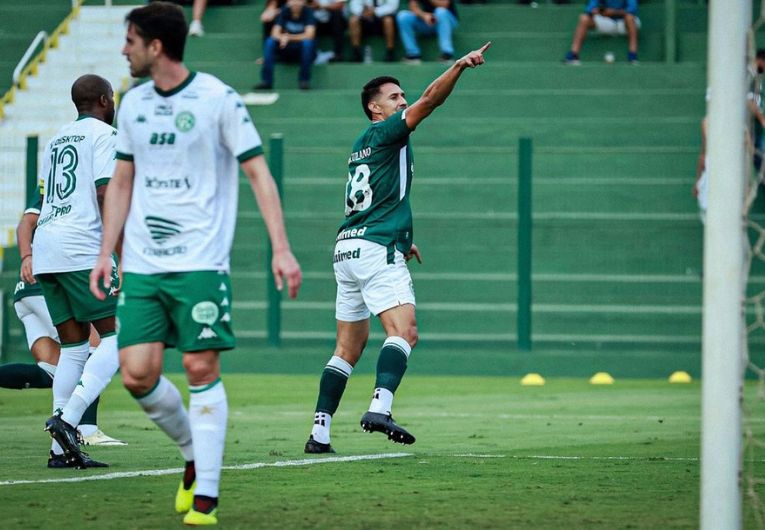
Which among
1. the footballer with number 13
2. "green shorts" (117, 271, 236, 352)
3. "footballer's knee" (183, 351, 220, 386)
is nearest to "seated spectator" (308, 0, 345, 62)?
the footballer with number 13

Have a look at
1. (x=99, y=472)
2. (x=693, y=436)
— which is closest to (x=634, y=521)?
(x=99, y=472)

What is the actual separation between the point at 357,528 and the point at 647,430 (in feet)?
15.7

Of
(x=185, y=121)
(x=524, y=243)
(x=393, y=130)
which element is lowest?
(x=524, y=243)

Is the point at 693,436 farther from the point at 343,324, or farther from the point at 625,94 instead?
the point at 625,94

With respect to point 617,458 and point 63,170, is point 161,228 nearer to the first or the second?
point 63,170

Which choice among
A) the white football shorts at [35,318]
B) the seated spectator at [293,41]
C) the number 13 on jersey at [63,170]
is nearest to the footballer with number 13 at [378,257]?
the number 13 on jersey at [63,170]

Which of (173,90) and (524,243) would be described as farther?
(524,243)

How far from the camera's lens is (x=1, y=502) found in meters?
6.22

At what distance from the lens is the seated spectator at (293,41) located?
64.5ft

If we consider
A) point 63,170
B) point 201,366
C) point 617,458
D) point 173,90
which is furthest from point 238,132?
point 617,458

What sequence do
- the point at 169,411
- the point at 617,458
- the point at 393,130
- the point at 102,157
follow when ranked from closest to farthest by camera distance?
the point at 169,411 < the point at 102,157 < the point at 617,458 < the point at 393,130

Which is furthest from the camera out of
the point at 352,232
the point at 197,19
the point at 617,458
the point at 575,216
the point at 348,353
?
the point at 197,19

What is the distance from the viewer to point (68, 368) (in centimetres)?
814

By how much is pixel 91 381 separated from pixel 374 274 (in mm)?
1698
